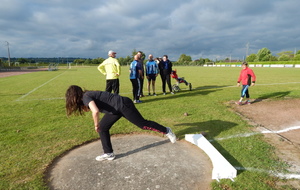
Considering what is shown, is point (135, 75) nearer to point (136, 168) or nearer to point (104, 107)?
point (104, 107)

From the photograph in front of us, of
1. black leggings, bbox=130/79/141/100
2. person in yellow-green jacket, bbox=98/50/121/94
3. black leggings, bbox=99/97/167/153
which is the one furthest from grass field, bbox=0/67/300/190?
person in yellow-green jacket, bbox=98/50/121/94

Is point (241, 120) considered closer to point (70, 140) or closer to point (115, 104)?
point (115, 104)

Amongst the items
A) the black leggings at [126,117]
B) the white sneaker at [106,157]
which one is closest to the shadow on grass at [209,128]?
the black leggings at [126,117]

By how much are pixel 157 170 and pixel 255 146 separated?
87.4 inches

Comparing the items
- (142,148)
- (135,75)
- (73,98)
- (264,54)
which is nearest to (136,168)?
(142,148)

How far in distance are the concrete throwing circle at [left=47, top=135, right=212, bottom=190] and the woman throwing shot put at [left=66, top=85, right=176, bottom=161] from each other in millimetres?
339

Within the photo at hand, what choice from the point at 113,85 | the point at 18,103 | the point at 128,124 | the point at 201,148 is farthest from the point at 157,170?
the point at 18,103

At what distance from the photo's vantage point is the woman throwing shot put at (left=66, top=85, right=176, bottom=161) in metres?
3.17

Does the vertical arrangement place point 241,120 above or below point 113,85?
below

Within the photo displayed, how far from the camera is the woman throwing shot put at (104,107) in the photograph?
317cm

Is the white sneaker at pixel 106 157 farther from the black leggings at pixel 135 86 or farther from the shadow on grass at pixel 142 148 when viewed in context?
the black leggings at pixel 135 86

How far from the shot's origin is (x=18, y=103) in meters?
9.21

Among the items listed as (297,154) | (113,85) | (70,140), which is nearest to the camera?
(297,154)

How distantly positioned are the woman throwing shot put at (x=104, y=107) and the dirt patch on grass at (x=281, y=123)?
2.53 meters
